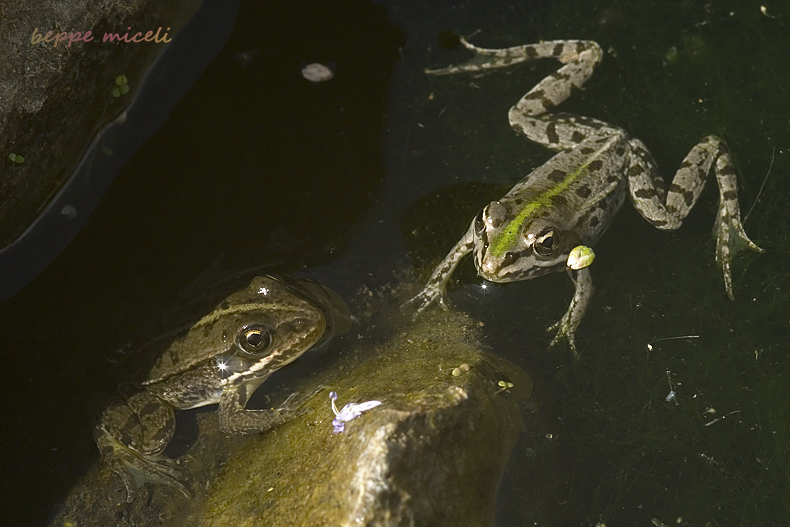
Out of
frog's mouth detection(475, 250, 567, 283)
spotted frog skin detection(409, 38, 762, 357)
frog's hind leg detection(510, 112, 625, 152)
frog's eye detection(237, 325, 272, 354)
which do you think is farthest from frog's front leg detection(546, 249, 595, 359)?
frog's eye detection(237, 325, 272, 354)

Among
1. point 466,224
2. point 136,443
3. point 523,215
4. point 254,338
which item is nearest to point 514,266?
point 523,215

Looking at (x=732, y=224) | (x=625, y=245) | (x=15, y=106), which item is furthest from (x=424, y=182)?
(x=15, y=106)

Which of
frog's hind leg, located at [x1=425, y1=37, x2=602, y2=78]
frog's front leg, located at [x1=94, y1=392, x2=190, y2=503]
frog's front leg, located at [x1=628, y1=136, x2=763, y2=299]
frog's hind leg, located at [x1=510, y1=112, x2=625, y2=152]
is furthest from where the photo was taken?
frog's hind leg, located at [x1=425, y1=37, x2=602, y2=78]

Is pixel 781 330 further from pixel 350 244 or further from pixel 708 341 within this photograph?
pixel 350 244

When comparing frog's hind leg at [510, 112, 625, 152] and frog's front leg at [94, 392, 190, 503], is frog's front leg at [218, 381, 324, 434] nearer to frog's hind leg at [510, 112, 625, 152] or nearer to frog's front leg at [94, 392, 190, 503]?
frog's front leg at [94, 392, 190, 503]

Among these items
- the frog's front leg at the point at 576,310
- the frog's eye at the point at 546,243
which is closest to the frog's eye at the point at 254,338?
the frog's eye at the point at 546,243
